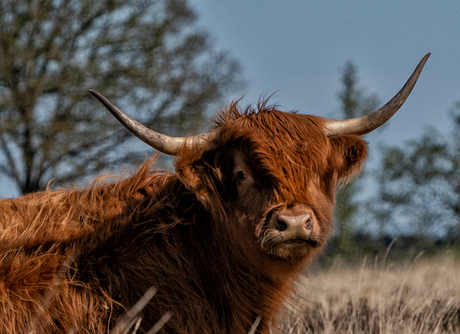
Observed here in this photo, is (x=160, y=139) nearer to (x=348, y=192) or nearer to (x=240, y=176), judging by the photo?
(x=240, y=176)

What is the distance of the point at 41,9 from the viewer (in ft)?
56.4

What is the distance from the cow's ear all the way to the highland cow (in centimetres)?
1

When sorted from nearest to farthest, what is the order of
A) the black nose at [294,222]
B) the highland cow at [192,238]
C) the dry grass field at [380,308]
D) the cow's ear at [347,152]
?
the black nose at [294,222]
the highland cow at [192,238]
the cow's ear at [347,152]
the dry grass field at [380,308]

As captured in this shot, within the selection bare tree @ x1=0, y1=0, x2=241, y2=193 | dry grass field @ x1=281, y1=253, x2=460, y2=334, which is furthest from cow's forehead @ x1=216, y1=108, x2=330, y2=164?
bare tree @ x1=0, y1=0, x2=241, y2=193

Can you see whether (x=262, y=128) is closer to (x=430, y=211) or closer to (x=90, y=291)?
(x=90, y=291)

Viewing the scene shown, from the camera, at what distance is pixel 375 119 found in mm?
3770

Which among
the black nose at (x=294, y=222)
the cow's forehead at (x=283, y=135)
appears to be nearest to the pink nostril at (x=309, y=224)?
the black nose at (x=294, y=222)

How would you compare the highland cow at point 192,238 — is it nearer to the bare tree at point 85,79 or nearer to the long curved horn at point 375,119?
the long curved horn at point 375,119

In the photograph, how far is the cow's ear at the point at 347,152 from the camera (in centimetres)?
362

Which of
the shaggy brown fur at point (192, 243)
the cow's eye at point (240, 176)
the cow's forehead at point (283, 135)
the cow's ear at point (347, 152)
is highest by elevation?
the cow's ear at point (347, 152)

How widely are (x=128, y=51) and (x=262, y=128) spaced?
53.8 feet

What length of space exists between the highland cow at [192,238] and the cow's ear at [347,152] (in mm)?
10

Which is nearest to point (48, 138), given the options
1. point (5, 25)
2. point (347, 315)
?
point (5, 25)

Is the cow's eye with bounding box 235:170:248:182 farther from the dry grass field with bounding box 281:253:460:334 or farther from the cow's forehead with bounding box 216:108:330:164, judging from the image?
the dry grass field with bounding box 281:253:460:334
